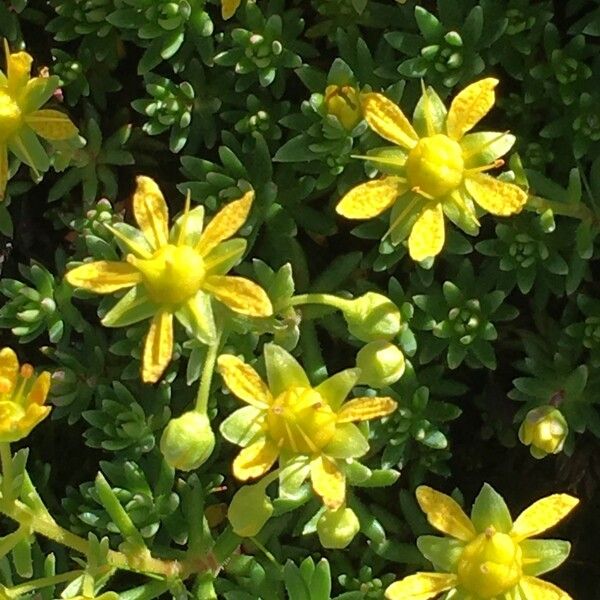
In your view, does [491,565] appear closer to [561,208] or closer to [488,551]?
[488,551]

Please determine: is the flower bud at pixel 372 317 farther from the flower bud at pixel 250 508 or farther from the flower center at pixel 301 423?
the flower bud at pixel 250 508

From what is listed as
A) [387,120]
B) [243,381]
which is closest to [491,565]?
[243,381]

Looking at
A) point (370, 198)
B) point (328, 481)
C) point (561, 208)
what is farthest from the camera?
point (561, 208)

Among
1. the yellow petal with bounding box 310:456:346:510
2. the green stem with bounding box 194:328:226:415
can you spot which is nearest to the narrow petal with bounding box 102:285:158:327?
the green stem with bounding box 194:328:226:415

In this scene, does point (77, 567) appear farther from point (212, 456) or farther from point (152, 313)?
point (152, 313)

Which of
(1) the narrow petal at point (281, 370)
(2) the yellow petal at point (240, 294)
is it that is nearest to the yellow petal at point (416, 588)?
(1) the narrow petal at point (281, 370)

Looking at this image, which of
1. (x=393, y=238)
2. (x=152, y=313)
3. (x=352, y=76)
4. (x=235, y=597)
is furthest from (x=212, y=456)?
(x=352, y=76)

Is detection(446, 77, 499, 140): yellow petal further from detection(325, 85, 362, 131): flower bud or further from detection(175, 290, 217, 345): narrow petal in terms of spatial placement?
detection(175, 290, 217, 345): narrow petal
